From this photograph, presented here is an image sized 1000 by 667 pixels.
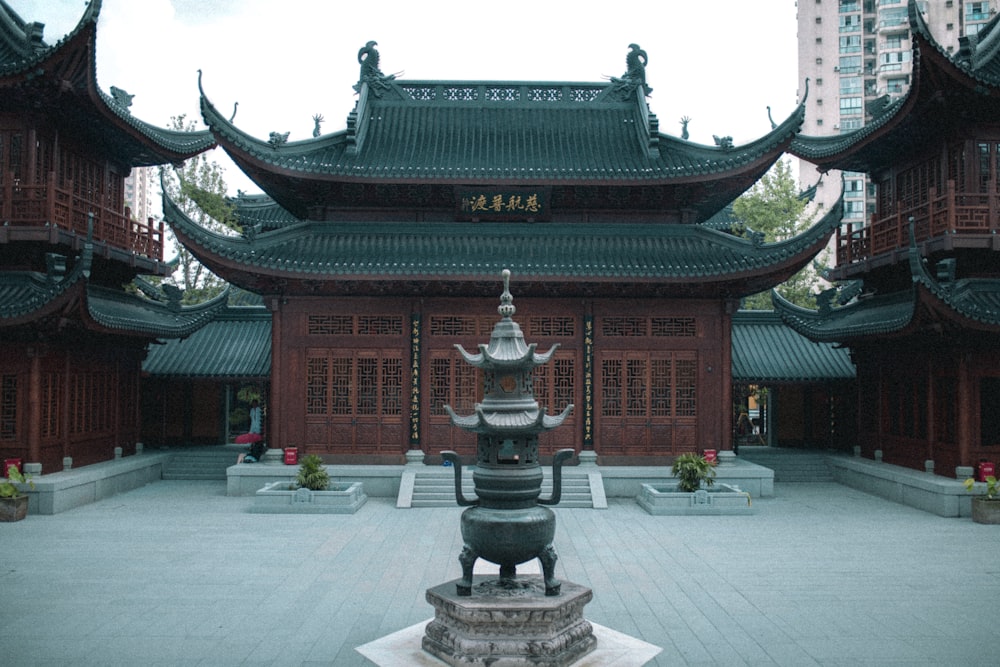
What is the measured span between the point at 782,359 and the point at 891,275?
142 inches

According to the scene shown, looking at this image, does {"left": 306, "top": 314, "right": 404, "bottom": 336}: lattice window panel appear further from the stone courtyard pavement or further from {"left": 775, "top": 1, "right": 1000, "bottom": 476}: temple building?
{"left": 775, "top": 1, "right": 1000, "bottom": 476}: temple building

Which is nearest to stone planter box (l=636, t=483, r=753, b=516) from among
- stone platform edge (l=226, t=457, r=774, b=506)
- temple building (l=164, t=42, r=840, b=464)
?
stone platform edge (l=226, t=457, r=774, b=506)

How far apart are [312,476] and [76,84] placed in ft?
30.3

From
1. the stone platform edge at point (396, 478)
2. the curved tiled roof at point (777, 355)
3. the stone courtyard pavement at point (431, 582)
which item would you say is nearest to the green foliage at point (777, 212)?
the curved tiled roof at point (777, 355)

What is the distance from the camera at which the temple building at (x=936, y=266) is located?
13.9m

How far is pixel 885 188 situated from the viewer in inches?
727

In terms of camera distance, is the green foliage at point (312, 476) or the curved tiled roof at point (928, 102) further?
the green foliage at point (312, 476)

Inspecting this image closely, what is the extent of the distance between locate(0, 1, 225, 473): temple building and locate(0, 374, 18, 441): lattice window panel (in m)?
0.02

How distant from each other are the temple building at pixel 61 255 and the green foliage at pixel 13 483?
36.4 inches

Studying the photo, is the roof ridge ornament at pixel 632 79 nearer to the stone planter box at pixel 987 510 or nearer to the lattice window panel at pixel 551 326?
the lattice window panel at pixel 551 326

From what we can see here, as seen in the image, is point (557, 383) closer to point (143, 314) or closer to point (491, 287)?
point (491, 287)

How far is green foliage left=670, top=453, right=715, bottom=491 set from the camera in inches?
559

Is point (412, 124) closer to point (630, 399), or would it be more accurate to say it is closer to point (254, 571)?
point (630, 399)

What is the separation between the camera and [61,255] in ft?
48.8
